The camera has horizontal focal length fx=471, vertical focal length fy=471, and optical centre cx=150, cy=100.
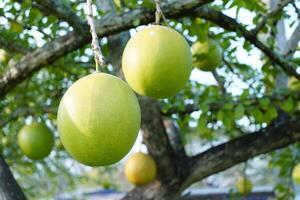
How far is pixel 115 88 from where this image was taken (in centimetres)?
94

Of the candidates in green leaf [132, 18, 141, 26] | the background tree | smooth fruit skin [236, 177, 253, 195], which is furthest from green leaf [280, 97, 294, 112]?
smooth fruit skin [236, 177, 253, 195]

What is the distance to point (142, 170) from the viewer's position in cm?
263

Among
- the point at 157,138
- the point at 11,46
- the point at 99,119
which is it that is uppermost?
the point at 99,119

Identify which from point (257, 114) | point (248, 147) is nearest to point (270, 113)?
point (257, 114)

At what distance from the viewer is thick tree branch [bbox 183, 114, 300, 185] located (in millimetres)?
2574

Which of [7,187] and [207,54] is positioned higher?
[207,54]

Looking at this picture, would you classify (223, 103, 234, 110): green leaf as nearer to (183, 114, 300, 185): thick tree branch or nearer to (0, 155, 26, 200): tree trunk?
(183, 114, 300, 185): thick tree branch

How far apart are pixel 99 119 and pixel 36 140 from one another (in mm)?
1709

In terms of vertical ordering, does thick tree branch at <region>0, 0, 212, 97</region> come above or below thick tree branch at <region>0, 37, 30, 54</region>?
above

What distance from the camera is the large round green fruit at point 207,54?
7.46ft

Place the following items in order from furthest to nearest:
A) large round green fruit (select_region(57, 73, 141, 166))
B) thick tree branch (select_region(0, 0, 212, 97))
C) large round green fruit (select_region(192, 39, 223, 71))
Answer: large round green fruit (select_region(192, 39, 223, 71)) → thick tree branch (select_region(0, 0, 212, 97)) → large round green fruit (select_region(57, 73, 141, 166))

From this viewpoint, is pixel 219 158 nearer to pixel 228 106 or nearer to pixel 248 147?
pixel 248 147

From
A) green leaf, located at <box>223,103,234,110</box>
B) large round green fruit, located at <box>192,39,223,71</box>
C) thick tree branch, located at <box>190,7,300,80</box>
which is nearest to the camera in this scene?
thick tree branch, located at <box>190,7,300,80</box>

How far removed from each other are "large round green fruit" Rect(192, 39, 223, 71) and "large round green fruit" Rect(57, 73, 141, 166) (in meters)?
1.35
